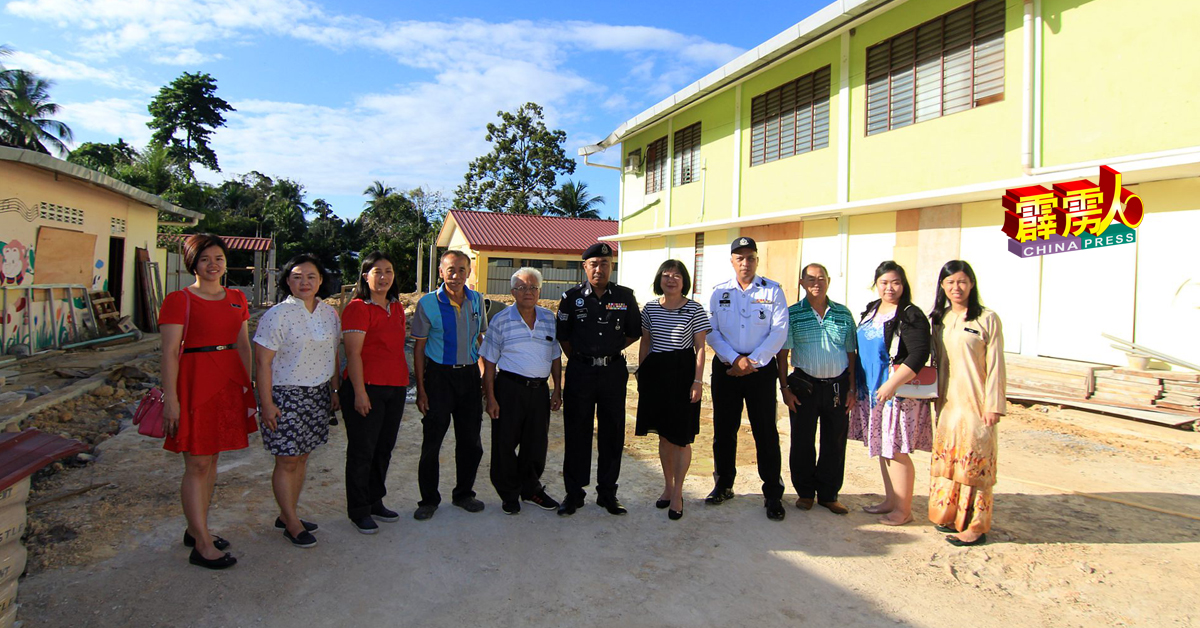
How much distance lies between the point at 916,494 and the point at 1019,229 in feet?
16.8

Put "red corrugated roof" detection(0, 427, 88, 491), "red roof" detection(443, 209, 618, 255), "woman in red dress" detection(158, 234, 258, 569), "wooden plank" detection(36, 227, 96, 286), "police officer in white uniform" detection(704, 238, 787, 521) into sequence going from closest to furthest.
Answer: "red corrugated roof" detection(0, 427, 88, 491) → "woman in red dress" detection(158, 234, 258, 569) → "police officer in white uniform" detection(704, 238, 787, 521) → "wooden plank" detection(36, 227, 96, 286) → "red roof" detection(443, 209, 618, 255)

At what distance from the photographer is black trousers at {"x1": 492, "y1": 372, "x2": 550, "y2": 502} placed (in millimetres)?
3973

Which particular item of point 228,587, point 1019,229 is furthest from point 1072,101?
point 228,587

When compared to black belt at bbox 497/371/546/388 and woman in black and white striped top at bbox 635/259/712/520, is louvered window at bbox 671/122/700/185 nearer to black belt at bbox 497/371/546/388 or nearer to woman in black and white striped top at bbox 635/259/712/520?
woman in black and white striped top at bbox 635/259/712/520

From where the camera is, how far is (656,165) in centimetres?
1634

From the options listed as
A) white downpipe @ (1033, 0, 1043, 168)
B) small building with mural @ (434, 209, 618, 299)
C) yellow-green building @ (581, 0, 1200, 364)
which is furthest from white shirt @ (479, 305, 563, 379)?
small building with mural @ (434, 209, 618, 299)

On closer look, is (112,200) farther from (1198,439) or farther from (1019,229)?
(1198,439)

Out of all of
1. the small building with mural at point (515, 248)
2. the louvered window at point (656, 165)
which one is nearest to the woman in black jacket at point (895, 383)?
the louvered window at point (656, 165)

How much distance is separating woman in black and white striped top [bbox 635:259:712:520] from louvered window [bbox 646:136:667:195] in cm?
1218

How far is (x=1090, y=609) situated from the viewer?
9.64 ft

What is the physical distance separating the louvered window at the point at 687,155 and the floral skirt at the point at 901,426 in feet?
36.1

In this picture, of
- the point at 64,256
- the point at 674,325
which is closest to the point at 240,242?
the point at 64,256

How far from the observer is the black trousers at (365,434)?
3.64 m

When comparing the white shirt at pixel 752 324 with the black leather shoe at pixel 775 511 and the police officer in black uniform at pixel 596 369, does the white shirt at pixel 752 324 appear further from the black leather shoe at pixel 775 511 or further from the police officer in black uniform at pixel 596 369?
the black leather shoe at pixel 775 511
